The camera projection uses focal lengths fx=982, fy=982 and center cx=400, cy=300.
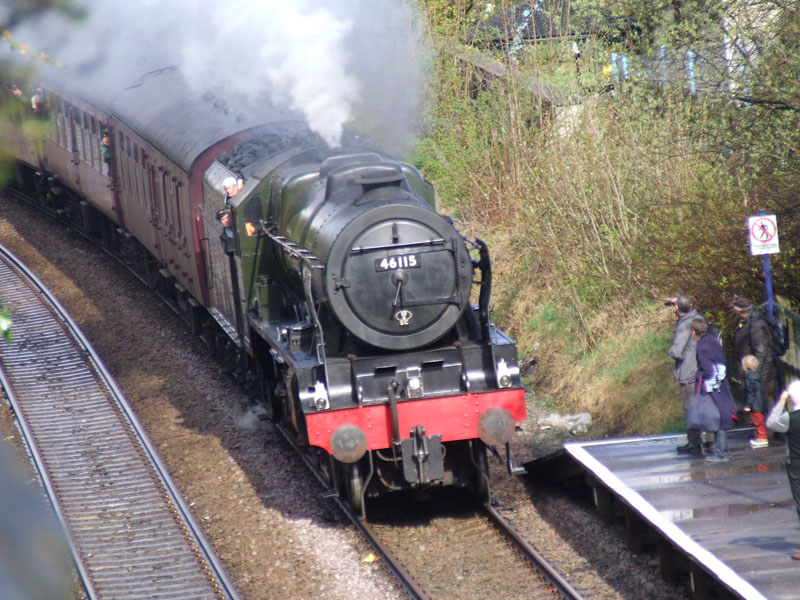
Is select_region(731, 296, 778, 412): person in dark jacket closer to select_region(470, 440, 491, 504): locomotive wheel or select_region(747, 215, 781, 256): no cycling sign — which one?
select_region(747, 215, 781, 256): no cycling sign

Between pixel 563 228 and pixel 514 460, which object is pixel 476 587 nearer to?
pixel 514 460

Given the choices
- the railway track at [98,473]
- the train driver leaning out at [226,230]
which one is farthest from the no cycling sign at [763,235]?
the railway track at [98,473]

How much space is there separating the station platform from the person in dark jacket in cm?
65

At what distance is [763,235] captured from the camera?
339 inches

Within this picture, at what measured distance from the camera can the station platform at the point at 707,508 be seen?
249 inches

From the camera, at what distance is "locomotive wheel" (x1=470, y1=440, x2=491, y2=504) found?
8609 mm

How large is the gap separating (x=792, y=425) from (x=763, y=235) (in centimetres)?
283

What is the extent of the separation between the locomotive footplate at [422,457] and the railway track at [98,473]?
67.7 inches

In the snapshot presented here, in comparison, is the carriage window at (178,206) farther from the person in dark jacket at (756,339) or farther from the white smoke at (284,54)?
the person in dark jacket at (756,339)

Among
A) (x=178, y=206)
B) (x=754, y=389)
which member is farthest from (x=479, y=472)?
(x=178, y=206)

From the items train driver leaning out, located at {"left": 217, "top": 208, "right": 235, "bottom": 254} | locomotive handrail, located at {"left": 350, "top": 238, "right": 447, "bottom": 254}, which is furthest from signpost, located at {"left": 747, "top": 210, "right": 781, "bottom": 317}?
train driver leaning out, located at {"left": 217, "top": 208, "right": 235, "bottom": 254}

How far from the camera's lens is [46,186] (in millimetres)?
21844

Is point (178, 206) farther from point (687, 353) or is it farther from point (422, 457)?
point (687, 353)

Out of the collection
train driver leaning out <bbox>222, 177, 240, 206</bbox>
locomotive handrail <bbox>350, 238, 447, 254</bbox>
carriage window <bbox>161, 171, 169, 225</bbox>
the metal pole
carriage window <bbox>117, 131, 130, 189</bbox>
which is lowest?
the metal pole
